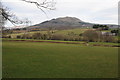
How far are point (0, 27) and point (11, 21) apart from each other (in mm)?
2855

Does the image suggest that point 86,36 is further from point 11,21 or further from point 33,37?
point 11,21

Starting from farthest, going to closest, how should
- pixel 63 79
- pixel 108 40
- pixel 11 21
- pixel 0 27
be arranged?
pixel 108 40
pixel 0 27
pixel 63 79
pixel 11 21

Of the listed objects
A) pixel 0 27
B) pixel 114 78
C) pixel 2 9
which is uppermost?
pixel 2 9

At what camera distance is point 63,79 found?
24.7ft

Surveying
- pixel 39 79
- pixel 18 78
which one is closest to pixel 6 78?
pixel 18 78

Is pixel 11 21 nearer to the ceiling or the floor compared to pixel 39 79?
nearer to the ceiling

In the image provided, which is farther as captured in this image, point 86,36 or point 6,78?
point 86,36

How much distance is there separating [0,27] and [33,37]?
57115 mm

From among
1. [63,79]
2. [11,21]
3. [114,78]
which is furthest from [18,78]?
[114,78]

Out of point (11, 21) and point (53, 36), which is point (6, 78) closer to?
point (11, 21)

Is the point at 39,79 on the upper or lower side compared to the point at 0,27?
lower

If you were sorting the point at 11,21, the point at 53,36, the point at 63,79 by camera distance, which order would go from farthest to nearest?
the point at 53,36, the point at 63,79, the point at 11,21

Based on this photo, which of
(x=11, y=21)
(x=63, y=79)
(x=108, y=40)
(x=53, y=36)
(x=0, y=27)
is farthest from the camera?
(x=53, y=36)

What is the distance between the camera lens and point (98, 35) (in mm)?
61656
